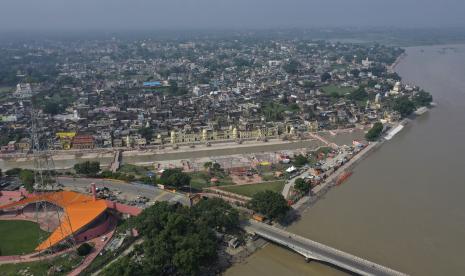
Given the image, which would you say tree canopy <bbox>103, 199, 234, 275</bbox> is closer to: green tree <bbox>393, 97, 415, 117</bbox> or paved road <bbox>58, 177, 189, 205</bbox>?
paved road <bbox>58, 177, 189, 205</bbox>

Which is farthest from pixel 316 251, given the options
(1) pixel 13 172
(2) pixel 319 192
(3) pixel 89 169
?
(1) pixel 13 172

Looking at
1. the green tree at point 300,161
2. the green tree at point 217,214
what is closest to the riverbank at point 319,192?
the green tree at point 217,214

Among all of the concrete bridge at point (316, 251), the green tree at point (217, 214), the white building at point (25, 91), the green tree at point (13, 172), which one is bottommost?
the green tree at point (13, 172)

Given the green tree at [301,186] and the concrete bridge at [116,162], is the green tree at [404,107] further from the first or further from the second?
the concrete bridge at [116,162]

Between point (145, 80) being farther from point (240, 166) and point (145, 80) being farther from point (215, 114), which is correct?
point (240, 166)

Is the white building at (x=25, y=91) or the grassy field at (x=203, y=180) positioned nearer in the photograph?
the white building at (x=25, y=91)

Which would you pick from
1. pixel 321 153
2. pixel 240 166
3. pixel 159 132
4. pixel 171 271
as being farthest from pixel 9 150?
pixel 321 153

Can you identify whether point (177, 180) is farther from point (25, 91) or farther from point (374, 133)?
point (25, 91)

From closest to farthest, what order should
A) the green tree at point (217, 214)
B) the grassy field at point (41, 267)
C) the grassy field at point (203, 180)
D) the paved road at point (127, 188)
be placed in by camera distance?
the grassy field at point (41, 267)
the green tree at point (217, 214)
the paved road at point (127, 188)
the grassy field at point (203, 180)
